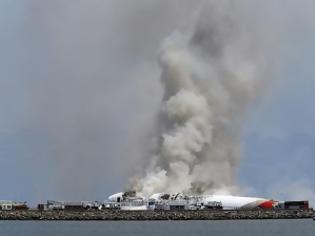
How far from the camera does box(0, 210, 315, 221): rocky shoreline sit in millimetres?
142625

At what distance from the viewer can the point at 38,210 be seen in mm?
153375

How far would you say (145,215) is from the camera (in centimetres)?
14400
